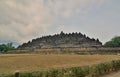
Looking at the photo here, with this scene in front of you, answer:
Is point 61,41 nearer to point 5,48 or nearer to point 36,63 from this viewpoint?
point 5,48

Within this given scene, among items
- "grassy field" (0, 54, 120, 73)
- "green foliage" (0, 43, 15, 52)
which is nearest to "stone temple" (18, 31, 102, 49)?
"green foliage" (0, 43, 15, 52)

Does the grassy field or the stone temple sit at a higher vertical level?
the stone temple

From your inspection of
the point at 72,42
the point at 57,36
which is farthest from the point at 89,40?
the point at 57,36

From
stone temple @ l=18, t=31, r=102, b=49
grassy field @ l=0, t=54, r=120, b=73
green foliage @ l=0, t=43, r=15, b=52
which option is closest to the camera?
grassy field @ l=0, t=54, r=120, b=73

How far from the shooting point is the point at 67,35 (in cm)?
12925

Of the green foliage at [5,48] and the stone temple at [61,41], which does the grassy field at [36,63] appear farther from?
the green foliage at [5,48]

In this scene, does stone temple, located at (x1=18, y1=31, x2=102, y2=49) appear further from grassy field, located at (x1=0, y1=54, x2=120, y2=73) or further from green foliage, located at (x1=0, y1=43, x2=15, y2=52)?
grassy field, located at (x1=0, y1=54, x2=120, y2=73)

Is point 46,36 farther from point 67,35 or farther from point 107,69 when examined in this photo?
point 107,69

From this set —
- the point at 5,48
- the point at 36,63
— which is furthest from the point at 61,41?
the point at 36,63

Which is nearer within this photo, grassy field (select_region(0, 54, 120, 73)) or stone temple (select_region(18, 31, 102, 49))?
grassy field (select_region(0, 54, 120, 73))

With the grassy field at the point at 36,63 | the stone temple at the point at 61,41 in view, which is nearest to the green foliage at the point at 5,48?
the stone temple at the point at 61,41

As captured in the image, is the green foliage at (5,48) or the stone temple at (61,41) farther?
the green foliage at (5,48)

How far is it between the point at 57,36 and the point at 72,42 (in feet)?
36.2

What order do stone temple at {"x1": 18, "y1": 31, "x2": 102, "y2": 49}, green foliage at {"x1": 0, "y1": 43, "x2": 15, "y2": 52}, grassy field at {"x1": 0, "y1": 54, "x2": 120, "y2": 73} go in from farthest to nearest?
green foliage at {"x1": 0, "y1": 43, "x2": 15, "y2": 52} < stone temple at {"x1": 18, "y1": 31, "x2": 102, "y2": 49} < grassy field at {"x1": 0, "y1": 54, "x2": 120, "y2": 73}
